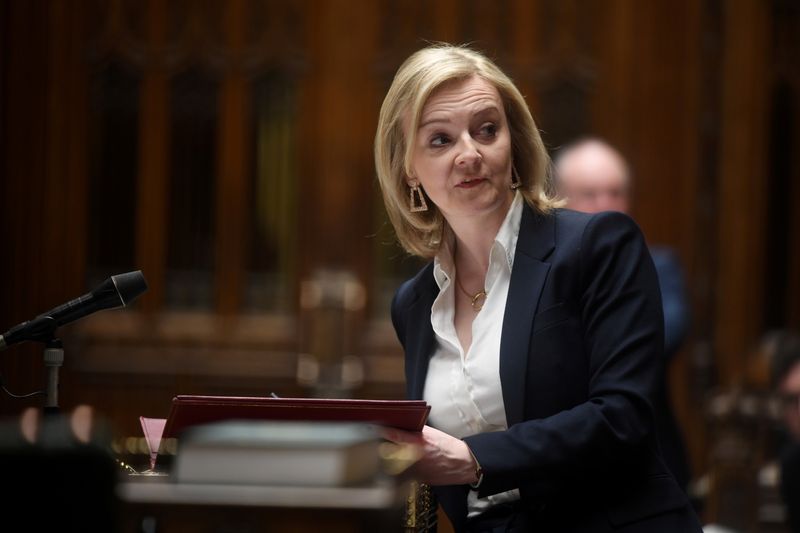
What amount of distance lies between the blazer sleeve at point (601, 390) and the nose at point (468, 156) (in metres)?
0.27

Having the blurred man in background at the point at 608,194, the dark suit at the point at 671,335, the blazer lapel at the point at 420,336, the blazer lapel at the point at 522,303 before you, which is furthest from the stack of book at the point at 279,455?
the blurred man in background at the point at 608,194

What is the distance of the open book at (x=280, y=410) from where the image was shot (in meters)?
1.97

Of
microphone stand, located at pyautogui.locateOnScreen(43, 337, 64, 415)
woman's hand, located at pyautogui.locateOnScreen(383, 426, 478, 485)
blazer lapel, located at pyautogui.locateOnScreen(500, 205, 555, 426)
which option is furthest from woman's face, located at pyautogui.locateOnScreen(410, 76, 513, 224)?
microphone stand, located at pyautogui.locateOnScreen(43, 337, 64, 415)

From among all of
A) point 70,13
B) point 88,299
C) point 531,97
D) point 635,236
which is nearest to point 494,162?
point 635,236

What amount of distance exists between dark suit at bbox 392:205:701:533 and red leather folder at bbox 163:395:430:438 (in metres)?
0.26

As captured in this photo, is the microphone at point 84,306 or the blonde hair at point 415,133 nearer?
the microphone at point 84,306

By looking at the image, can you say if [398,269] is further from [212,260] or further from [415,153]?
[415,153]

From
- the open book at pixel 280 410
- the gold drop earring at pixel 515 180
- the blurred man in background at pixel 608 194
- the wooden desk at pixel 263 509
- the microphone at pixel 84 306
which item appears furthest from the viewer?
the blurred man in background at pixel 608 194

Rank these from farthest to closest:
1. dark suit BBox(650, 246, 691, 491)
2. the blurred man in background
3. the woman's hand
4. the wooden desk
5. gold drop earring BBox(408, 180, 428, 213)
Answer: the blurred man in background < dark suit BBox(650, 246, 691, 491) < gold drop earring BBox(408, 180, 428, 213) < the woman's hand < the wooden desk

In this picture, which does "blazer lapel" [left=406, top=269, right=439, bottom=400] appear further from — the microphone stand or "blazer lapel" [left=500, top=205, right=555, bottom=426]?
the microphone stand

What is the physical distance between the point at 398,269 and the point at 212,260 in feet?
2.90

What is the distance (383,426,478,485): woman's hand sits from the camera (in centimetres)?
212

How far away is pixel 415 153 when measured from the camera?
2535mm

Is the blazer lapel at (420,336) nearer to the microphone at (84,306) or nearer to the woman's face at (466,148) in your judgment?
the woman's face at (466,148)
